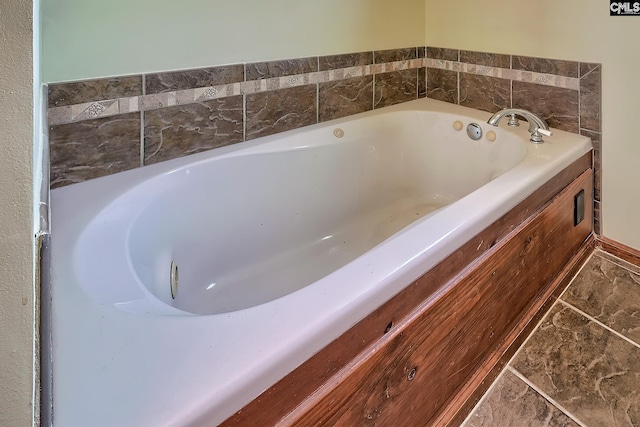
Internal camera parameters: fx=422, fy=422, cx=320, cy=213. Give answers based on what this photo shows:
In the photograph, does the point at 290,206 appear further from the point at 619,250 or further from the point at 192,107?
the point at 619,250

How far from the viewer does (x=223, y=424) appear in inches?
22.1

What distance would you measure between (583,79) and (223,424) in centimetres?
178

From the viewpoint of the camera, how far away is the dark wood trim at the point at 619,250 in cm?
167

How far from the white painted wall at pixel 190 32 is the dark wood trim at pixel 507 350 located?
48.7 inches

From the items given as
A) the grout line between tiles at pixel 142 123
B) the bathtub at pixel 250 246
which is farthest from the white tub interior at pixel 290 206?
the grout line between tiles at pixel 142 123

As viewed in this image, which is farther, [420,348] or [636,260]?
[636,260]

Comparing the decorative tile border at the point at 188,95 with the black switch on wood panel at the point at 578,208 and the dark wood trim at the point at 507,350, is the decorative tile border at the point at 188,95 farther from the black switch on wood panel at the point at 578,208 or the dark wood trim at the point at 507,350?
the dark wood trim at the point at 507,350

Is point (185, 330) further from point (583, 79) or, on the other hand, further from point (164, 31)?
point (583, 79)

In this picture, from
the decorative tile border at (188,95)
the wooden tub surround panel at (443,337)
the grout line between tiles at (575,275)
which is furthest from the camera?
the grout line between tiles at (575,275)

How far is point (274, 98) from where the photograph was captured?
1615mm

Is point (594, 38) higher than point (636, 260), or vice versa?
point (594, 38)

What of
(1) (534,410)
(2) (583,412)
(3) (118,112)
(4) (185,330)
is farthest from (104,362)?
(2) (583,412)

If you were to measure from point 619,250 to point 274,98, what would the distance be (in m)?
1.51

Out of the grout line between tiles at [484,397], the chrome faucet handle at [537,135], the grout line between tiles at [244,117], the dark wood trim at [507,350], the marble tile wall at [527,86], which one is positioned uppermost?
the marble tile wall at [527,86]
